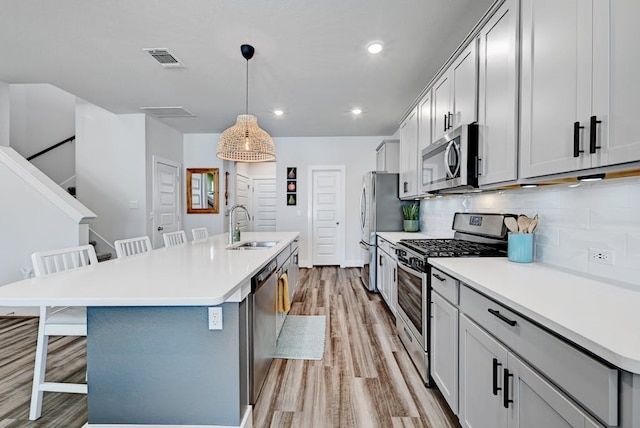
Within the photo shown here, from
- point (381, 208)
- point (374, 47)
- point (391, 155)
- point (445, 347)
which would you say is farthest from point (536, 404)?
point (391, 155)

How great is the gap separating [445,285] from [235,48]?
2651 millimetres

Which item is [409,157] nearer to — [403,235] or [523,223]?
[403,235]

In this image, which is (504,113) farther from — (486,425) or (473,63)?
(486,425)

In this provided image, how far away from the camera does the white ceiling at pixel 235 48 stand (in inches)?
89.8

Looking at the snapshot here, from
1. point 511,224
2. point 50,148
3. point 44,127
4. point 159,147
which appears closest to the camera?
point 511,224

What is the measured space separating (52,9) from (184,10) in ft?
3.26

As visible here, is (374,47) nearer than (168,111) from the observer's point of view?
Yes

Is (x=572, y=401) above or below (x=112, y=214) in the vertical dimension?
below

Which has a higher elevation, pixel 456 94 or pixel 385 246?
pixel 456 94

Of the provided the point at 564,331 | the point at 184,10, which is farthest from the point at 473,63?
the point at 184,10

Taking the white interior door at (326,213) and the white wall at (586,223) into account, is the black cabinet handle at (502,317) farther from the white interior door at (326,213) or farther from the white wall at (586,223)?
the white interior door at (326,213)

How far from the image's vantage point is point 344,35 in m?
2.60

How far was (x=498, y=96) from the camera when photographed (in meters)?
1.76

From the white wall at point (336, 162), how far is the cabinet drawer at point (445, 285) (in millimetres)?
4277
